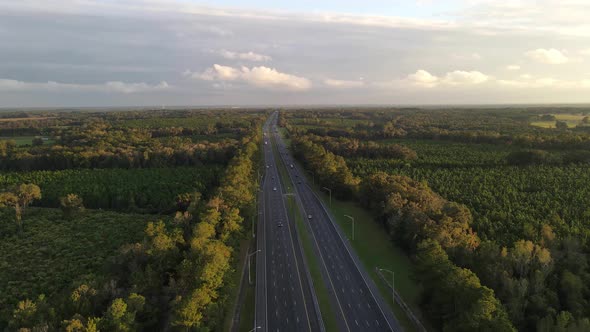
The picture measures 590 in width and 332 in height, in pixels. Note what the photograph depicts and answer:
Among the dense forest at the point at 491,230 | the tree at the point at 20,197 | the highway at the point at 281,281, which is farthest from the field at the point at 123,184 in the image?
the dense forest at the point at 491,230

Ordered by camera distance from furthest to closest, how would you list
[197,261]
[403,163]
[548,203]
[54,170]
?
[54,170] < [403,163] < [548,203] < [197,261]

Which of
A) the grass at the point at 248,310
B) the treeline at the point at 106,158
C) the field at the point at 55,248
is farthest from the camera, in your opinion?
the treeline at the point at 106,158

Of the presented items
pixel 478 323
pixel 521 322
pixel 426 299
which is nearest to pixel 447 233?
pixel 426 299

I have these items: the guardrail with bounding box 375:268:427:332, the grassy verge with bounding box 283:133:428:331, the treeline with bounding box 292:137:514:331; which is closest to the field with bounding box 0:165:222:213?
the grassy verge with bounding box 283:133:428:331

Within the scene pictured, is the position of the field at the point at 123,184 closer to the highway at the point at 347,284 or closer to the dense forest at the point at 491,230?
the highway at the point at 347,284

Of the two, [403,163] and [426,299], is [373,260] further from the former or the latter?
[403,163]

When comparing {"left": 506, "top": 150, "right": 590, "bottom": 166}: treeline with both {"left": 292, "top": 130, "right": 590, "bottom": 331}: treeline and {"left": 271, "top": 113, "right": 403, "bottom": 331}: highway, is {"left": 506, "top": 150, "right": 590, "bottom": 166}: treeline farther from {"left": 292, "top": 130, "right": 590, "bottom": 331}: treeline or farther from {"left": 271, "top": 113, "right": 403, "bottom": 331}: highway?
{"left": 271, "top": 113, "right": 403, "bottom": 331}: highway

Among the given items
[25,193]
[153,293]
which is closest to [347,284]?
[153,293]
